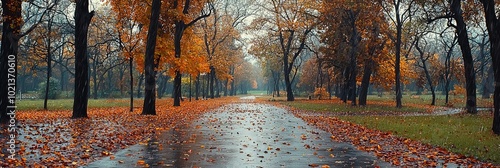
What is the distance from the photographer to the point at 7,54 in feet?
57.5

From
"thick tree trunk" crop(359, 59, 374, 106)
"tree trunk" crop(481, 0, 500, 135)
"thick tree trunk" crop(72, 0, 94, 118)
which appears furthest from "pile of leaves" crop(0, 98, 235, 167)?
"thick tree trunk" crop(359, 59, 374, 106)

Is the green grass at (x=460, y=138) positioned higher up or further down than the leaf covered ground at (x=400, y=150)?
higher up

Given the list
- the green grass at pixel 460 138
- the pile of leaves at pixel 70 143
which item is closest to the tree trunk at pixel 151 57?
the pile of leaves at pixel 70 143

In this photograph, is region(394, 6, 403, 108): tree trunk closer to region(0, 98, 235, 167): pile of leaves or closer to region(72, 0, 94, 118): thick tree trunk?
region(0, 98, 235, 167): pile of leaves

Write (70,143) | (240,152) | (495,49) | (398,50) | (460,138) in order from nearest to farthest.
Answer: (240,152)
(70,143)
(460,138)
(495,49)
(398,50)

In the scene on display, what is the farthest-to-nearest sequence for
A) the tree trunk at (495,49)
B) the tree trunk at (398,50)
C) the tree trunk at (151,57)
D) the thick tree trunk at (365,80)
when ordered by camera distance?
1. the thick tree trunk at (365,80)
2. the tree trunk at (398,50)
3. the tree trunk at (151,57)
4. the tree trunk at (495,49)

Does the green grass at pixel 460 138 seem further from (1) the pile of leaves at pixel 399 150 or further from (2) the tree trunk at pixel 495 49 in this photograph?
(2) the tree trunk at pixel 495 49

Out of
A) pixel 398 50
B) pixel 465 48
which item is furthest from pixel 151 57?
pixel 465 48

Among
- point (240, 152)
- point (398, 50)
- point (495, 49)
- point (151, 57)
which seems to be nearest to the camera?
point (240, 152)

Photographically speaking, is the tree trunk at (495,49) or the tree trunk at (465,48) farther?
the tree trunk at (465,48)

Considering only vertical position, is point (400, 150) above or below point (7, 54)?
below

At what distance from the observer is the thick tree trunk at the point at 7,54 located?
1720cm

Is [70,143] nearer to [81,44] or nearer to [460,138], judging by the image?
[81,44]

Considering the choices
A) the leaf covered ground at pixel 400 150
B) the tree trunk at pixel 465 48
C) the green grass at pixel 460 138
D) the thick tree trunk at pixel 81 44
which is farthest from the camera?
the tree trunk at pixel 465 48
